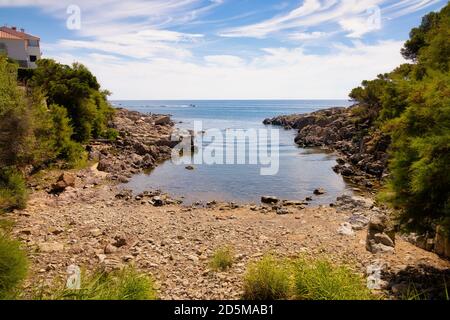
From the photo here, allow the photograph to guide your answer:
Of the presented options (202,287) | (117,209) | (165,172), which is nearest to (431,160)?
(202,287)

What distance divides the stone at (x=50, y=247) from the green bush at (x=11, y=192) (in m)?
5.53

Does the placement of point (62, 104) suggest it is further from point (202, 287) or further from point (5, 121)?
point (202, 287)

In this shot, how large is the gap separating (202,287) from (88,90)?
31.8 metres

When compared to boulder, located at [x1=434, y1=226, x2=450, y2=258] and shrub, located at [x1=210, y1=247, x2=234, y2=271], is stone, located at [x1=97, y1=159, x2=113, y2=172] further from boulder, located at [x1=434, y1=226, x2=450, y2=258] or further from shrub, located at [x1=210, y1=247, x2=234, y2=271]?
boulder, located at [x1=434, y1=226, x2=450, y2=258]

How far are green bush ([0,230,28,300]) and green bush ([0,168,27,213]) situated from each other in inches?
414

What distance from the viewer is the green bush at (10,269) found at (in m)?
8.19

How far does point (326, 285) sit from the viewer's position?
9.09 meters

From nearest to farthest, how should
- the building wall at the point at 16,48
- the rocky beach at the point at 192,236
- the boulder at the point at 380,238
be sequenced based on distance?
the rocky beach at the point at 192,236 < the boulder at the point at 380,238 < the building wall at the point at 16,48

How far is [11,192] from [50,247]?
6964mm

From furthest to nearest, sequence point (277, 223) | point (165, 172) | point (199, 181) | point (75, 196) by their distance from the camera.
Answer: point (165, 172) < point (199, 181) < point (75, 196) < point (277, 223)

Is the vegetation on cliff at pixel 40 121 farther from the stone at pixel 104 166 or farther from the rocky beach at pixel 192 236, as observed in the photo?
the stone at pixel 104 166

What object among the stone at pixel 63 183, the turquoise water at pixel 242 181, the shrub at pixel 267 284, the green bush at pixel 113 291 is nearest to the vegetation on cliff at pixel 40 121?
the stone at pixel 63 183

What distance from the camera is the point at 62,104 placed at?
119ft

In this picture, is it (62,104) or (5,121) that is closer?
(5,121)
